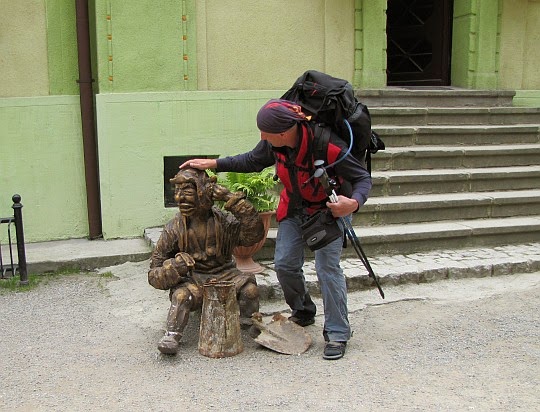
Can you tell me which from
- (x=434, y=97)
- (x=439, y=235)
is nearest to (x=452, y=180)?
(x=439, y=235)

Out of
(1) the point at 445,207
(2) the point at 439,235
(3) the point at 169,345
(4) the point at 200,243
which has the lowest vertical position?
(3) the point at 169,345

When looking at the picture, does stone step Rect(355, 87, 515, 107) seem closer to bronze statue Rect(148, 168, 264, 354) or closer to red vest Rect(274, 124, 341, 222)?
bronze statue Rect(148, 168, 264, 354)

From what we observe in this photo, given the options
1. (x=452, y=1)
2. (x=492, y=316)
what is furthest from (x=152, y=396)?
(x=452, y=1)

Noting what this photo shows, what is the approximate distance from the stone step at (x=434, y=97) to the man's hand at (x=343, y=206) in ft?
14.7

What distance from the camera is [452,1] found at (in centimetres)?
945

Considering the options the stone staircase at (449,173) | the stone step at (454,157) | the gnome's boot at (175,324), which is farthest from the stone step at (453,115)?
the gnome's boot at (175,324)

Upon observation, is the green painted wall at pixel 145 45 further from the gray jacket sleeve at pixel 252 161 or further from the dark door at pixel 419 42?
the dark door at pixel 419 42

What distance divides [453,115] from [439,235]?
2350 millimetres

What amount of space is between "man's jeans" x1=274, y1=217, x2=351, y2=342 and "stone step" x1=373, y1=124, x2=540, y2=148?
139 inches

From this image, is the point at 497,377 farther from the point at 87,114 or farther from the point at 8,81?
the point at 8,81

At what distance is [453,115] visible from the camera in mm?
8172

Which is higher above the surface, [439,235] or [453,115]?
[453,115]

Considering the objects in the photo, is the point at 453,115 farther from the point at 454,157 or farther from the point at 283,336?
the point at 283,336

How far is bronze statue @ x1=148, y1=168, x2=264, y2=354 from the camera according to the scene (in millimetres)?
4391
